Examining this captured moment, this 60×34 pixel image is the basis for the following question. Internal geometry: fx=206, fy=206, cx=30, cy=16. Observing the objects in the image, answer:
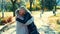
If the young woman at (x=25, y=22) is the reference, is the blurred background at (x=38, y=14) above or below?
below

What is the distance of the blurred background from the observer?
717 cm

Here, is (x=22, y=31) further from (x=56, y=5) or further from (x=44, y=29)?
(x=56, y=5)

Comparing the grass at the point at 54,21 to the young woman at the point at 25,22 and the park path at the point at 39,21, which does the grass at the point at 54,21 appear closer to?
the park path at the point at 39,21

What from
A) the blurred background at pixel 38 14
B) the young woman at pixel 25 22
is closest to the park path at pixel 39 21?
the blurred background at pixel 38 14

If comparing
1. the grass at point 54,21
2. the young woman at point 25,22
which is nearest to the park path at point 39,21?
the grass at point 54,21

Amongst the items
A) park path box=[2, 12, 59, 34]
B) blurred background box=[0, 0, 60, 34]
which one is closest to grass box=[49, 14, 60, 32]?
blurred background box=[0, 0, 60, 34]

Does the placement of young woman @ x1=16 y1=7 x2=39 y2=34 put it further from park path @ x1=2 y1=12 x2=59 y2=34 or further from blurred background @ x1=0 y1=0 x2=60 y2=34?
park path @ x1=2 y1=12 x2=59 y2=34

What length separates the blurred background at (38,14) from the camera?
7.17 meters

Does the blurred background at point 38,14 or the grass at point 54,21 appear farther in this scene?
the blurred background at point 38,14

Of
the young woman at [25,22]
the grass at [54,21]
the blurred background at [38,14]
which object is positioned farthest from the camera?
the blurred background at [38,14]

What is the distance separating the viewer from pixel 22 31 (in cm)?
358

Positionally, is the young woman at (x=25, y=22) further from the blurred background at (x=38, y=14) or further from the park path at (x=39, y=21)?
the park path at (x=39, y=21)

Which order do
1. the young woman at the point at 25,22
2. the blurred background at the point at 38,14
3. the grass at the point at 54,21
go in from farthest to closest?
the blurred background at the point at 38,14 < the grass at the point at 54,21 < the young woman at the point at 25,22

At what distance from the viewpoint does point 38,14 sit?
821 centimetres
